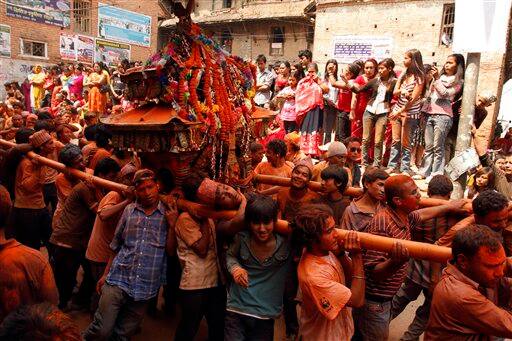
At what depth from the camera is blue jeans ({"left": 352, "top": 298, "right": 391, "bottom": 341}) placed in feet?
9.53

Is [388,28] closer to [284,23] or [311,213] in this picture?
[284,23]

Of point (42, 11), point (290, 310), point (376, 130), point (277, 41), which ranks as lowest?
point (290, 310)

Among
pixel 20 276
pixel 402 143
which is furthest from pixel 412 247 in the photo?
pixel 402 143

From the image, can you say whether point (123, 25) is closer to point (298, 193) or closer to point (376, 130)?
point (376, 130)

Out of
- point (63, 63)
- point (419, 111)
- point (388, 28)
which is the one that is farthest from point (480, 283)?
point (63, 63)

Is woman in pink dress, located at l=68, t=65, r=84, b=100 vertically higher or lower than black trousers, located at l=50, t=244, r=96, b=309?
higher

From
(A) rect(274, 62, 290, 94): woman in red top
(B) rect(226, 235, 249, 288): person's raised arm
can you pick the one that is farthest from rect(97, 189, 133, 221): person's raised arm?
(A) rect(274, 62, 290, 94): woman in red top

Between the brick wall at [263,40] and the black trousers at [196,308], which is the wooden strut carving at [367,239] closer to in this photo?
the black trousers at [196,308]

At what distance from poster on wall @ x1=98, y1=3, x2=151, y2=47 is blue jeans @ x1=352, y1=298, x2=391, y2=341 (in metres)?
23.0

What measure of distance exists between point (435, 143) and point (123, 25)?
21362 millimetres

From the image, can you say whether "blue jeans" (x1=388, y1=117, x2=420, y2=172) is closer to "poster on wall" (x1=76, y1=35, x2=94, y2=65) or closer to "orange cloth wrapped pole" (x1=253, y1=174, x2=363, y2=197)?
"orange cloth wrapped pole" (x1=253, y1=174, x2=363, y2=197)

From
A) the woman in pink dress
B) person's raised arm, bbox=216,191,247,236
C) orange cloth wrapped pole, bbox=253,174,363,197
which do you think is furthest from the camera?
the woman in pink dress

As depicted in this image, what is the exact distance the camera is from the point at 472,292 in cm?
208

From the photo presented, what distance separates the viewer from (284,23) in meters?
24.3
